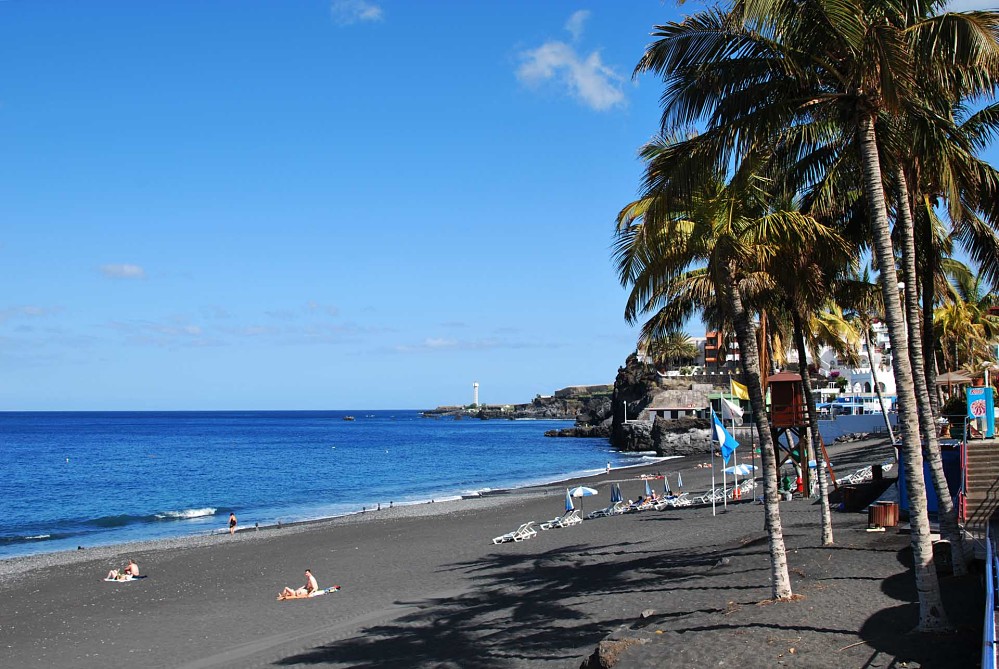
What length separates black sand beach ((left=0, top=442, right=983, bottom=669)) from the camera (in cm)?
1012

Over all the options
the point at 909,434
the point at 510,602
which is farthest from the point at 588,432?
the point at 909,434

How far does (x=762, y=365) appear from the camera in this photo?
77.2 feet

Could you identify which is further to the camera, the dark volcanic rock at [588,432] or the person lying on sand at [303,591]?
the dark volcanic rock at [588,432]

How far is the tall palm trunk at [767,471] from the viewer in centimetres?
1165

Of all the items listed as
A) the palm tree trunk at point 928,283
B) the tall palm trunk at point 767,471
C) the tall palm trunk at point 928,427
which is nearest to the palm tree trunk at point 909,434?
the tall palm trunk at point 928,427

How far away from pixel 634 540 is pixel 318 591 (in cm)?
886

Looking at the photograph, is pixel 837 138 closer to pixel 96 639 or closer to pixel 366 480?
pixel 96 639

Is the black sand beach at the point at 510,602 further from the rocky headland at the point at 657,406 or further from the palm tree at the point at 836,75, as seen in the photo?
the rocky headland at the point at 657,406

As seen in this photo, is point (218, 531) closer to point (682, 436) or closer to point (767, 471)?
point (767, 471)

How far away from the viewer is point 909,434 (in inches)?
360

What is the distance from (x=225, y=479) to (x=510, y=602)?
52.9 meters

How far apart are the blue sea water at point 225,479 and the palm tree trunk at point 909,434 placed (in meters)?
33.1

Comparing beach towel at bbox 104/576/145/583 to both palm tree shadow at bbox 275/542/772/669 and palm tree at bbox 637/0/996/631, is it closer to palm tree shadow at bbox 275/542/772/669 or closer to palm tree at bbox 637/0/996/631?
palm tree shadow at bbox 275/542/772/669

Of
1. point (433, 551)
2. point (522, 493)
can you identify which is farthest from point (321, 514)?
point (433, 551)
